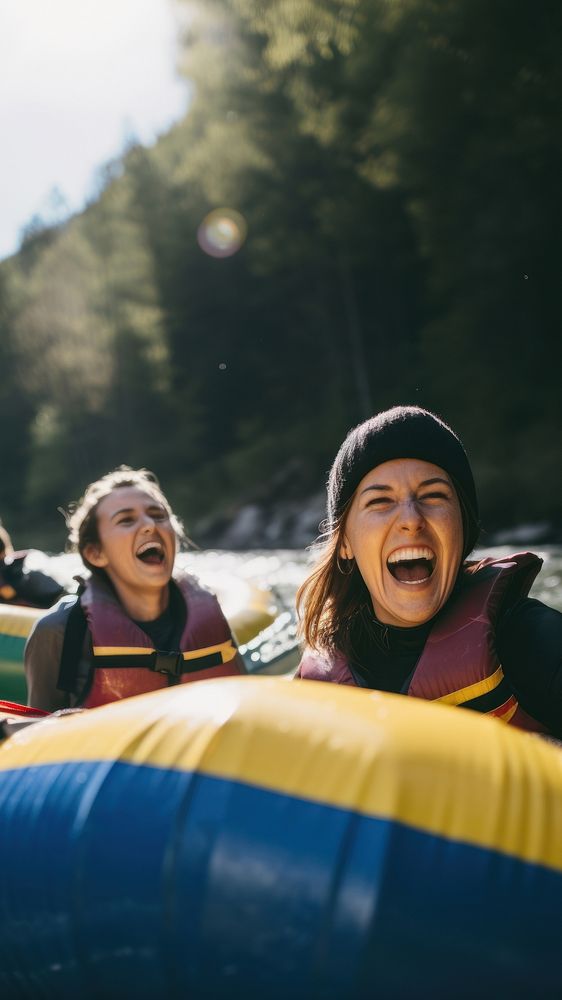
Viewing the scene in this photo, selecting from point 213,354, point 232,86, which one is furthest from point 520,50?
point 213,354

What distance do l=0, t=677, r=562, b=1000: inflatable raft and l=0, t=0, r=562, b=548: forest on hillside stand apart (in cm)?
966

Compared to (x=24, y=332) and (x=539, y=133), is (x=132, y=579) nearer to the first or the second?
(x=539, y=133)

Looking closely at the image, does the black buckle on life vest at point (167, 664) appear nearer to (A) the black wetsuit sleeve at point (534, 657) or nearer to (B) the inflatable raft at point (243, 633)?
(A) the black wetsuit sleeve at point (534, 657)

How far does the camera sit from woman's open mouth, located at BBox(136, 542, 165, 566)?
2.85 metres

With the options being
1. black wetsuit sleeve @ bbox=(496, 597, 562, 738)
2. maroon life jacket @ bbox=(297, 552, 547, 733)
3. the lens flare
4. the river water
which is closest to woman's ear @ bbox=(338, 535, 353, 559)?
maroon life jacket @ bbox=(297, 552, 547, 733)

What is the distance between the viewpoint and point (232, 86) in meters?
17.0

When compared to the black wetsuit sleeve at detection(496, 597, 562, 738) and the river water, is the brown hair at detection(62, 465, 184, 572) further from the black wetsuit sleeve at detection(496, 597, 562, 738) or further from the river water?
the black wetsuit sleeve at detection(496, 597, 562, 738)

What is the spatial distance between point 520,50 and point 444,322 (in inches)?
234

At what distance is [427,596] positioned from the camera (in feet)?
5.64

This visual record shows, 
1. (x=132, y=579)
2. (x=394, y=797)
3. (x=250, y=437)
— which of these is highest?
(x=250, y=437)

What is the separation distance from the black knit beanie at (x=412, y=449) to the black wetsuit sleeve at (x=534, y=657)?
210 mm

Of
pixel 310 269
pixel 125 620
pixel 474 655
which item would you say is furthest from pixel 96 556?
pixel 310 269

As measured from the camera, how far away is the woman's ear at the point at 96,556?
115 inches

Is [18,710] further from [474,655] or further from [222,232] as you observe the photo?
[222,232]
